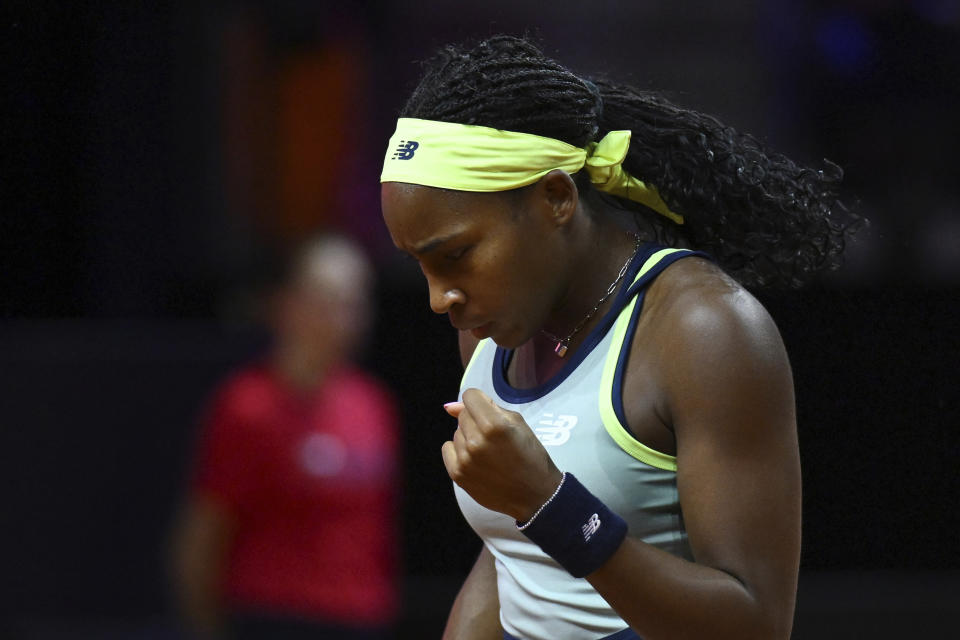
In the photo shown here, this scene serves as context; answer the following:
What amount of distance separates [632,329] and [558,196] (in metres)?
0.20

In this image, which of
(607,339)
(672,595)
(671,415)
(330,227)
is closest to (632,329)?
(607,339)

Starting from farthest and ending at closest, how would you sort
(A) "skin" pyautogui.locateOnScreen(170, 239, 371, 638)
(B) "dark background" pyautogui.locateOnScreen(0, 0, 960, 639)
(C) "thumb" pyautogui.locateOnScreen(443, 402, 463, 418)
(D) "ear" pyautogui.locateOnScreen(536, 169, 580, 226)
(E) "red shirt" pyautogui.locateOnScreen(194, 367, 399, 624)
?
(B) "dark background" pyautogui.locateOnScreen(0, 0, 960, 639) < (A) "skin" pyautogui.locateOnScreen(170, 239, 371, 638) < (E) "red shirt" pyautogui.locateOnScreen(194, 367, 399, 624) < (D) "ear" pyautogui.locateOnScreen(536, 169, 580, 226) < (C) "thumb" pyautogui.locateOnScreen(443, 402, 463, 418)

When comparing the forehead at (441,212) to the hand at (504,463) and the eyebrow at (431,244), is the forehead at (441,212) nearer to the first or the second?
the eyebrow at (431,244)

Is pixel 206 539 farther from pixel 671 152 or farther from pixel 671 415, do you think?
pixel 671 415

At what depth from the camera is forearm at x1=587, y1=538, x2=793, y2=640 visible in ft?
5.16

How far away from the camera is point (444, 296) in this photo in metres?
1.80

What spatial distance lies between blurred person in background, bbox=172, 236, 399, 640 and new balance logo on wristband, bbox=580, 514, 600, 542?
7.81 feet

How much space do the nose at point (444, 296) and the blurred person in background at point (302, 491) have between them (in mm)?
2169

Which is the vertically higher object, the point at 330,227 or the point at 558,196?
the point at 558,196

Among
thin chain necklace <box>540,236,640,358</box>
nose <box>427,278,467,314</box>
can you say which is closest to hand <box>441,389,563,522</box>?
nose <box>427,278,467,314</box>

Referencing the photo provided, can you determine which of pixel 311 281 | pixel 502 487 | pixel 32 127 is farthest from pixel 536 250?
pixel 32 127

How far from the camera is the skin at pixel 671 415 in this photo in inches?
62.3

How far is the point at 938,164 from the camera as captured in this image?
14.8ft

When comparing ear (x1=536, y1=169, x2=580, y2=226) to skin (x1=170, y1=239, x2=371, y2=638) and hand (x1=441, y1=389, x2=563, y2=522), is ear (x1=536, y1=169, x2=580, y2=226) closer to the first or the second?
hand (x1=441, y1=389, x2=563, y2=522)
